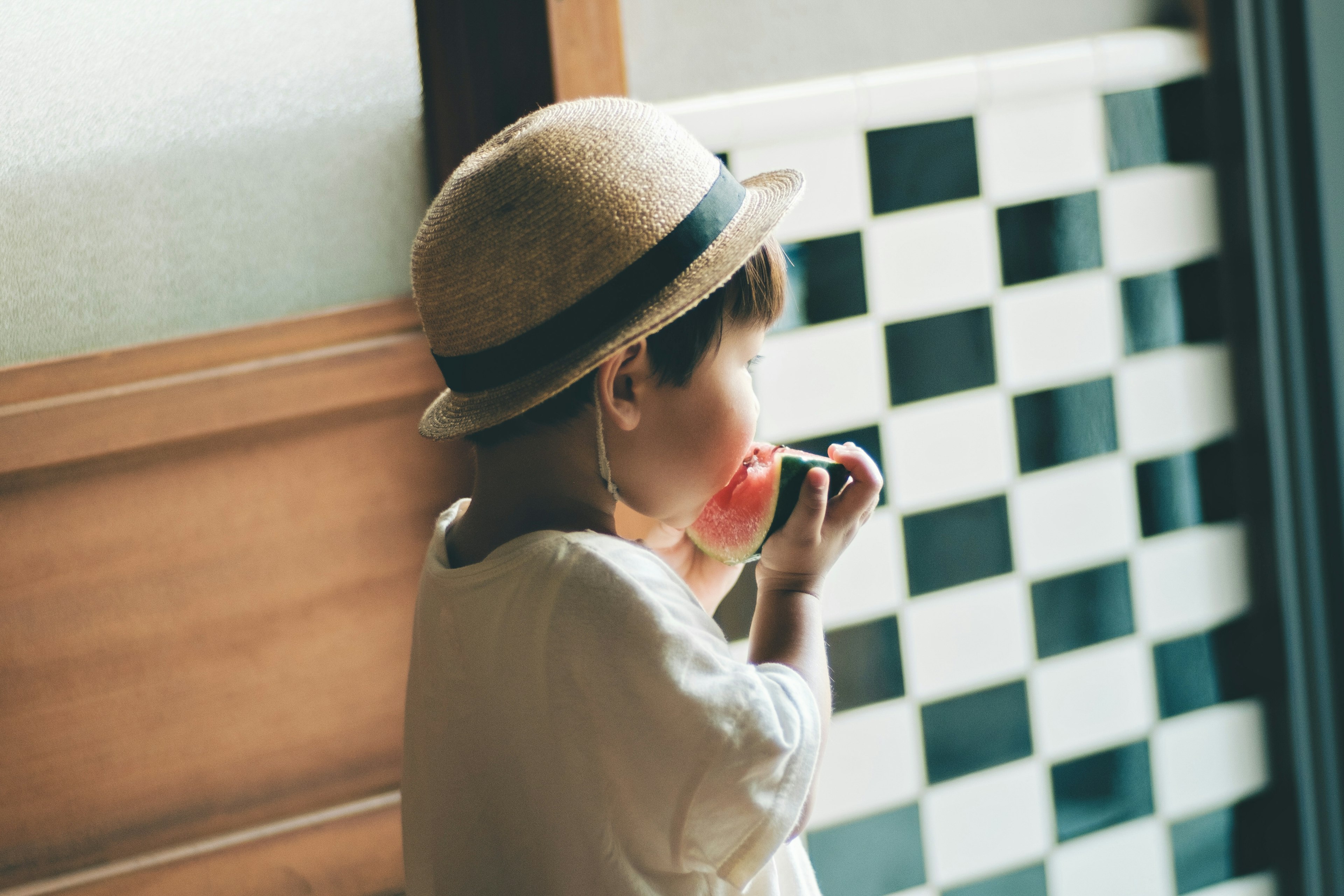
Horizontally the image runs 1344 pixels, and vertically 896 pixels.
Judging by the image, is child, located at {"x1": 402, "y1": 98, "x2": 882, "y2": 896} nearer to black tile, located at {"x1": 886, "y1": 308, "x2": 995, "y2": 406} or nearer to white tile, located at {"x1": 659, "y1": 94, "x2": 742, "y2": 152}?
white tile, located at {"x1": 659, "y1": 94, "x2": 742, "y2": 152}

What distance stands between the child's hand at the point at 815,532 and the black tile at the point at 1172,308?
0.79 metres

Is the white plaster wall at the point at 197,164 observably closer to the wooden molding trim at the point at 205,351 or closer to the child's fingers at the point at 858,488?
the wooden molding trim at the point at 205,351

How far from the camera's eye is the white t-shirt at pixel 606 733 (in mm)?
710

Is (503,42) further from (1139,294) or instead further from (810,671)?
(1139,294)

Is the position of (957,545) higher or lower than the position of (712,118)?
lower

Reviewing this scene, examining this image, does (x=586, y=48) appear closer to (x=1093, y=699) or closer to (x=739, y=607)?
(x=739, y=607)

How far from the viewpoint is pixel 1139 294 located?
1.50 metres

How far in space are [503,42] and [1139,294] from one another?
3.00ft

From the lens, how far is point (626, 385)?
79 centimetres

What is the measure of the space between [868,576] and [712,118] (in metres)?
0.60

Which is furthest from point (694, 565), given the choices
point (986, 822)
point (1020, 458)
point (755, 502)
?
point (986, 822)

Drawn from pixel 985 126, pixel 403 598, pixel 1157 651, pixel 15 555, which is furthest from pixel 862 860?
pixel 15 555

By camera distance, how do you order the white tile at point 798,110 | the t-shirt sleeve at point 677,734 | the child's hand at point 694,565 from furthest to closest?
the white tile at point 798,110
the child's hand at point 694,565
the t-shirt sleeve at point 677,734

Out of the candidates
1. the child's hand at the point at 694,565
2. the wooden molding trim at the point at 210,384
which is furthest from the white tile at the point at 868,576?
the wooden molding trim at the point at 210,384
